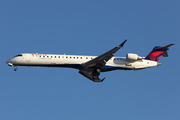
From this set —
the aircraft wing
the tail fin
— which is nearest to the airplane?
the aircraft wing

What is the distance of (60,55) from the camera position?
36875mm

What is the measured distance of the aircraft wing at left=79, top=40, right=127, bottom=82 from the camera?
34844 millimetres


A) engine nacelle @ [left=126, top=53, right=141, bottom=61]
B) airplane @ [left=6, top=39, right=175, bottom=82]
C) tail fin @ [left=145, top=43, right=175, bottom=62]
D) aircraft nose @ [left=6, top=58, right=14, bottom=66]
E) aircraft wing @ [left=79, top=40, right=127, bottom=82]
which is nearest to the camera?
aircraft wing @ [left=79, top=40, right=127, bottom=82]

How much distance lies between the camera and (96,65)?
36.6m

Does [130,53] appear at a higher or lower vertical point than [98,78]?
higher

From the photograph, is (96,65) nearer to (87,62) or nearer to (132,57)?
(87,62)

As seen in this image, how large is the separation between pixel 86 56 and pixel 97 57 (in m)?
2.50

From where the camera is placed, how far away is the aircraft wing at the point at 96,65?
34.8 meters

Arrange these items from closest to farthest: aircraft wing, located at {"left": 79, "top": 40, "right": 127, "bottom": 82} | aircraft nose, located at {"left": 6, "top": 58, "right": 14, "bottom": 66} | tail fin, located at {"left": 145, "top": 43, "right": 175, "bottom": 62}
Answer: aircraft wing, located at {"left": 79, "top": 40, "right": 127, "bottom": 82}
aircraft nose, located at {"left": 6, "top": 58, "right": 14, "bottom": 66}
tail fin, located at {"left": 145, "top": 43, "right": 175, "bottom": 62}

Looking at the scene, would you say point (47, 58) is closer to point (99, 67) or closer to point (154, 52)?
point (99, 67)

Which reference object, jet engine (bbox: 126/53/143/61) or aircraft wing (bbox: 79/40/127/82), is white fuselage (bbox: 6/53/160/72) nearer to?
jet engine (bbox: 126/53/143/61)

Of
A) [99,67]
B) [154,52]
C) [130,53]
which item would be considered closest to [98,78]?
[99,67]

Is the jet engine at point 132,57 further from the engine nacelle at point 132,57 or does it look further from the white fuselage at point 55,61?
the white fuselage at point 55,61

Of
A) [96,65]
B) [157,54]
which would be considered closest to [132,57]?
[157,54]
